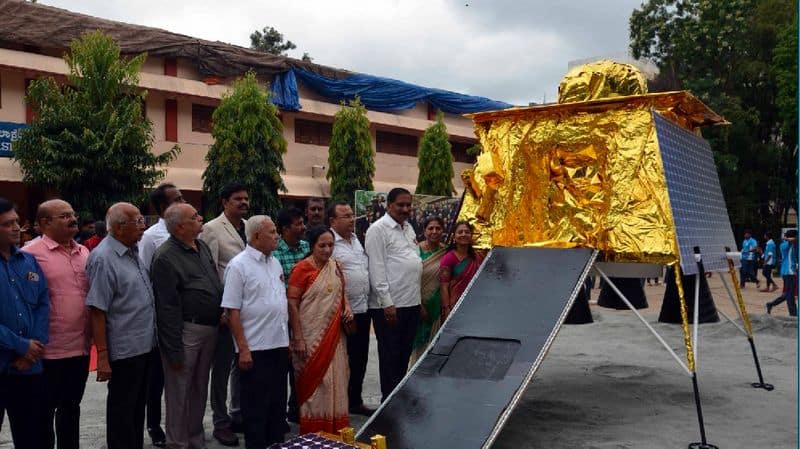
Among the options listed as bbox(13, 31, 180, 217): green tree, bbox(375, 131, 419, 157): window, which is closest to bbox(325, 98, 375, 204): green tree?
bbox(375, 131, 419, 157): window

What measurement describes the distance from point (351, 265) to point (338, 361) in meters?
0.85

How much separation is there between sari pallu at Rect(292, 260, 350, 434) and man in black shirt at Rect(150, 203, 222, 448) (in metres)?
0.64

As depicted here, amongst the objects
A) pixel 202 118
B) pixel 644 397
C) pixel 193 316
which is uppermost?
pixel 202 118

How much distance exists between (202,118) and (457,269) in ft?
50.4

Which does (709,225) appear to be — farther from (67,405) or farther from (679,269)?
(67,405)

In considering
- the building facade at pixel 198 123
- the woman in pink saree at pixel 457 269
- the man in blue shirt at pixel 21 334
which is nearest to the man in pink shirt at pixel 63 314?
the man in blue shirt at pixel 21 334

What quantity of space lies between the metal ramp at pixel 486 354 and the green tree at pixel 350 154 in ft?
48.4

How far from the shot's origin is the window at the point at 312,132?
22116 mm

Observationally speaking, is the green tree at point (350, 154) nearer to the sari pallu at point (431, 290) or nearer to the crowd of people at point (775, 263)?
the crowd of people at point (775, 263)

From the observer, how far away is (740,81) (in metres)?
24.0

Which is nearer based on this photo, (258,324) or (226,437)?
(258,324)

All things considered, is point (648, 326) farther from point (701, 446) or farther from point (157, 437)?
point (157, 437)

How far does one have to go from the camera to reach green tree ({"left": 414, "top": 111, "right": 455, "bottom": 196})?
22406 millimetres

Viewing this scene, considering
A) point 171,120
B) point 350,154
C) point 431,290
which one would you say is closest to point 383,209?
point 350,154
